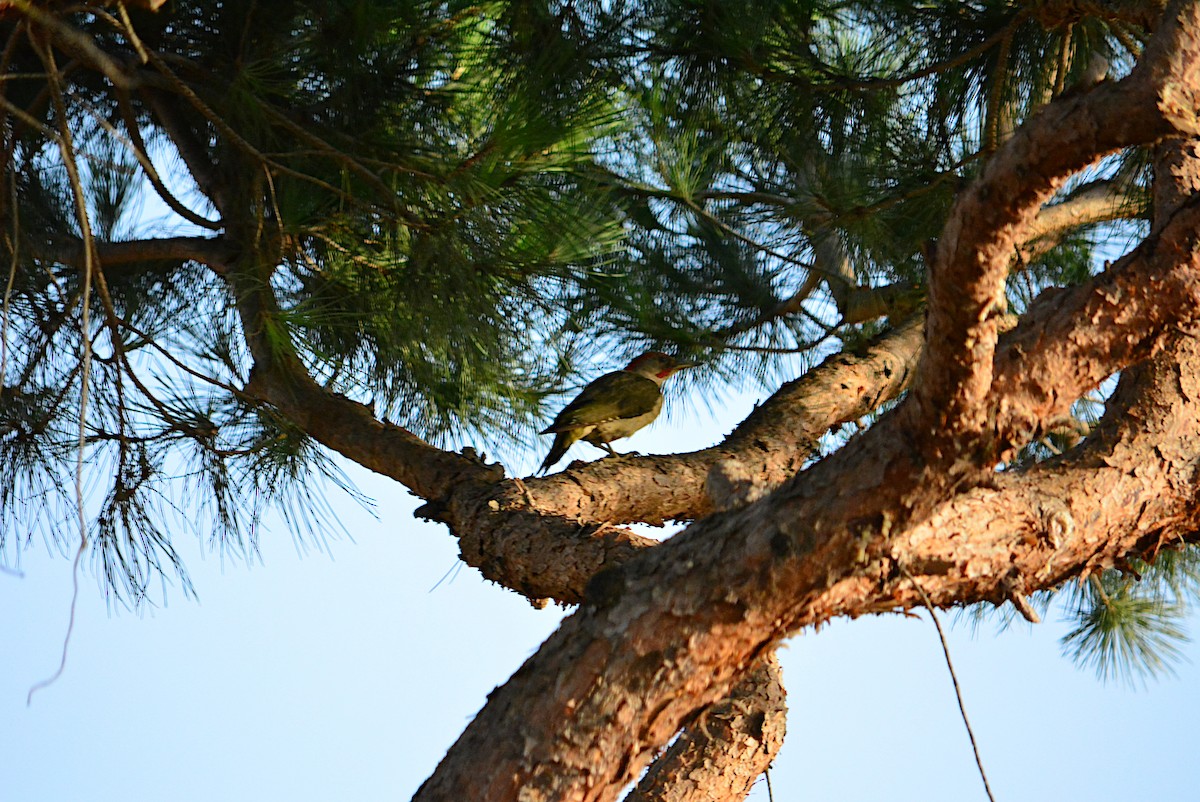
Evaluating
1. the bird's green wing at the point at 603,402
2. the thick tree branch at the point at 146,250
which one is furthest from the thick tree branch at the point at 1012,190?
the thick tree branch at the point at 146,250

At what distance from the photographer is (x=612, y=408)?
229 cm

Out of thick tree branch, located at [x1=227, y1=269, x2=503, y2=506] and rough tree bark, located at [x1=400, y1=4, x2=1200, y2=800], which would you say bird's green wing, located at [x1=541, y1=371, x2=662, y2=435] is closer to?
thick tree branch, located at [x1=227, y1=269, x2=503, y2=506]

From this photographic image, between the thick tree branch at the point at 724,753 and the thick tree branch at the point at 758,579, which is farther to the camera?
the thick tree branch at the point at 724,753

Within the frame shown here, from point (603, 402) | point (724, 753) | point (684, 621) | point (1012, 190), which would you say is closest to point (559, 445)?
point (603, 402)

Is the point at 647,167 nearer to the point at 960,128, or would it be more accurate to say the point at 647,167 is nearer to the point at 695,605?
the point at 960,128

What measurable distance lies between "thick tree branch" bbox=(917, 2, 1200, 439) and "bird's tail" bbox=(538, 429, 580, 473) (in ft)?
4.58

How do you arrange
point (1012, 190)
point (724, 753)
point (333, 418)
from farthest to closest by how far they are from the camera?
point (333, 418) < point (724, 753) < point (1012, 190)

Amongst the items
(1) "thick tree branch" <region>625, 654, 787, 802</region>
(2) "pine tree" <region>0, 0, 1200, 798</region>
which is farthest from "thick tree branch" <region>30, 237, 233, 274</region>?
(1) "thick tree branch" <region>625, 654, 787, 802</region>

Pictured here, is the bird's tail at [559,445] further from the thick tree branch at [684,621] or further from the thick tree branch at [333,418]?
the thick tree branch at [684,621]

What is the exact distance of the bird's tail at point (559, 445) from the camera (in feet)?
7.58

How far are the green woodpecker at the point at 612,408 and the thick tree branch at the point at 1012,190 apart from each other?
4.42 ft

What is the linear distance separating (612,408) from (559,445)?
0.47 ft

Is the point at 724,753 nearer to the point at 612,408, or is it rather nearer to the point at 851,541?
the point at 851,541

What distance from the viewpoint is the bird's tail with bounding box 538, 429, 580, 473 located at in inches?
91.0
